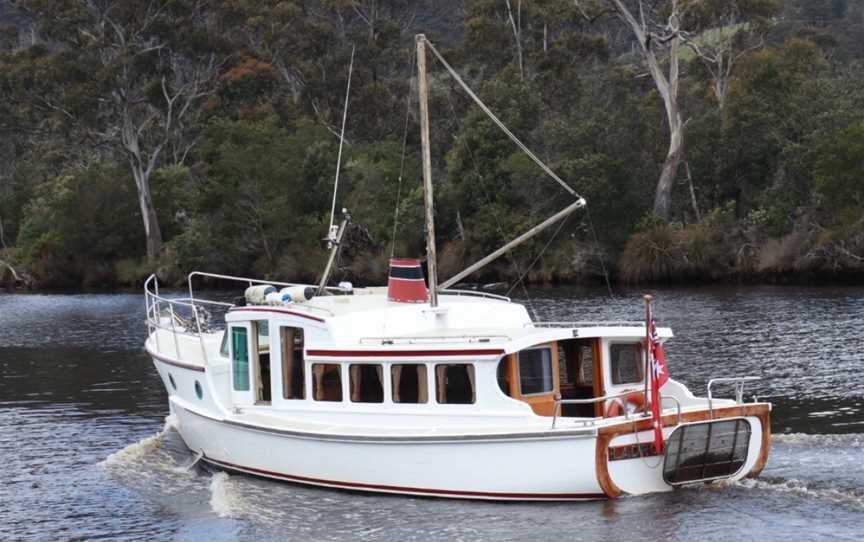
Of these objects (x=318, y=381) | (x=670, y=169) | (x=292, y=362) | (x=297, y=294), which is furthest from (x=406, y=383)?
(x=670, y=169)

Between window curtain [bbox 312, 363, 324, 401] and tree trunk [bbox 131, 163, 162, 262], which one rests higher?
tree trunk [bbox 131, 163, 162, 262]

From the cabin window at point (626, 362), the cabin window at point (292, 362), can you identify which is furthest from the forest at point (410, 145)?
the cabin window at point (626, 362)

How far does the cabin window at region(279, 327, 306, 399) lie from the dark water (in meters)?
1.52

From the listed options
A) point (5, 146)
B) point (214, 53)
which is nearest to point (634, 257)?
point (214, 53)

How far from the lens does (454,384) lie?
19.6m

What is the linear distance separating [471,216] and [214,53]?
823 inches

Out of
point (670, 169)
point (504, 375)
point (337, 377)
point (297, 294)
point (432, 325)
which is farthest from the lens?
point (670, 169)

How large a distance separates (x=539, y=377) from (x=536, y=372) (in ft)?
0.28

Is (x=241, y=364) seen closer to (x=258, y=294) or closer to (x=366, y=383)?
(x=258, y=294)

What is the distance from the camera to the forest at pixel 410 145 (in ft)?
190

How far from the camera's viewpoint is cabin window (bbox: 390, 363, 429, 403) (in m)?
19.7

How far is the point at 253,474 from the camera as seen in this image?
21.5 meters

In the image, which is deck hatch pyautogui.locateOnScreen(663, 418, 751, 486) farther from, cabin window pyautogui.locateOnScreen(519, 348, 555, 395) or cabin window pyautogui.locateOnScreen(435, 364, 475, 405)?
cabin window pyautogui.locateOnScreen(435, 364, 475, 405)

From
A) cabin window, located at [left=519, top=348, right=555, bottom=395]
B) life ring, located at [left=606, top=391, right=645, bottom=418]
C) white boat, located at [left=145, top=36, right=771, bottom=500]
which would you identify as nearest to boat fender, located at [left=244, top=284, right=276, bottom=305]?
white boat, located at [left=145, top=36, right=771, bottom=500]
